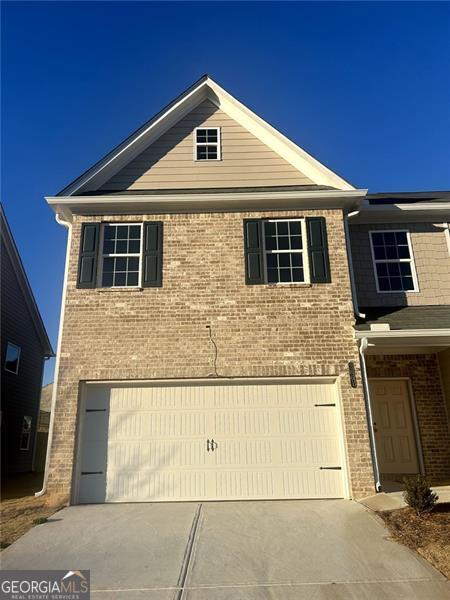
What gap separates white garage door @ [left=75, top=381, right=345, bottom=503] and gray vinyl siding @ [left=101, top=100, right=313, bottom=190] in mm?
4840

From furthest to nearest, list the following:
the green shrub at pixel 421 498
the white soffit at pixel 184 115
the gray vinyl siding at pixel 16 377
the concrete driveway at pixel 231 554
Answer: the gray vinyl siding at pixel 16 377, the white soffit at pixel 184 115, the green shrub at pixel 421 498, the concrete driveway at pixel 231 554

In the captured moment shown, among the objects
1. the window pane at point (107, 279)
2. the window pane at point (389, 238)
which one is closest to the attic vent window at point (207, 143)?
the window pane at point (107, 279)

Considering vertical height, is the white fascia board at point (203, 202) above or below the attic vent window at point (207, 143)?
below

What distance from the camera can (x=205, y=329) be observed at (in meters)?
9.15

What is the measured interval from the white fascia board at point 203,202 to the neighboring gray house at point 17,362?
6445mm

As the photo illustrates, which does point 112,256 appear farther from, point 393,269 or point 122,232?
point 393,269

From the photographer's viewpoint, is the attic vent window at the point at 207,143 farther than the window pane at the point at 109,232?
Yes

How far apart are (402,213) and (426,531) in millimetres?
7578

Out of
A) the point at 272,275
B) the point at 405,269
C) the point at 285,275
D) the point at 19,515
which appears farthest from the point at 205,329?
the point at 405,269

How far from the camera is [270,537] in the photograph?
6316 millimetres

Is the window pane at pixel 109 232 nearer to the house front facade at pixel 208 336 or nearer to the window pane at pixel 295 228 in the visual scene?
the house front facade at pixel 208 336

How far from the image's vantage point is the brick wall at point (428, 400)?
9875 millimetres

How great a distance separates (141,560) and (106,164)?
8.29 meters

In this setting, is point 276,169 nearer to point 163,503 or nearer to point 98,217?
point 98,217
